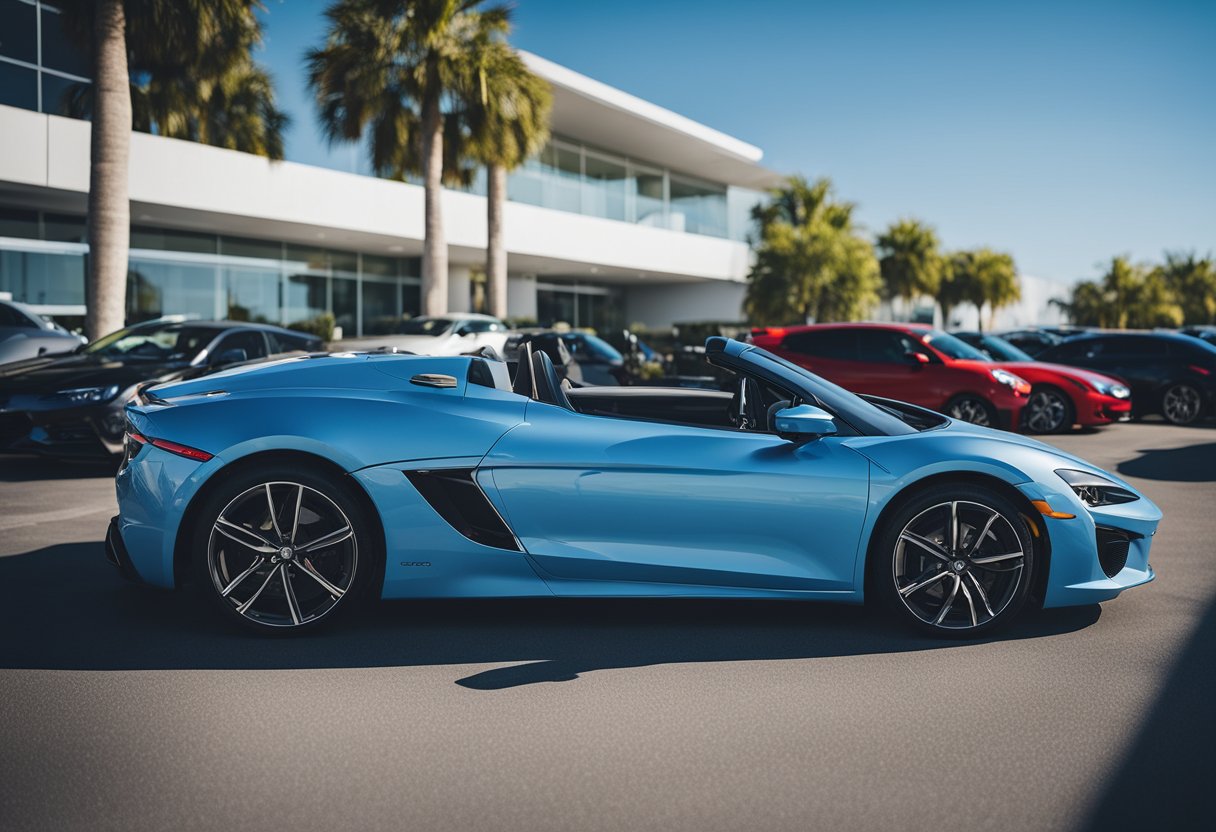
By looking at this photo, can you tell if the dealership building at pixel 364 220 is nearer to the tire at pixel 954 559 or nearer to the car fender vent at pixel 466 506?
the car fender vent at pixel 466 506

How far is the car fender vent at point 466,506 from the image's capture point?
4.20 metres

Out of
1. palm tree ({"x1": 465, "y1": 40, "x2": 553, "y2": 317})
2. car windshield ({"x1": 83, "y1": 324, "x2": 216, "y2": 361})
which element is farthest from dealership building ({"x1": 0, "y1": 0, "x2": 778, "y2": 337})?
car windshield ({"x1": 83, "y1": 324, "x2": 216, "y2": 361})

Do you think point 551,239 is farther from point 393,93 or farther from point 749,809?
point 749,809

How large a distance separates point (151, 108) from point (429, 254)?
8.27m

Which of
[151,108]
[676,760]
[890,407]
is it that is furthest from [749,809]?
[151,108]

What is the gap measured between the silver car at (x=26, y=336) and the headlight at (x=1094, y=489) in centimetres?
1158

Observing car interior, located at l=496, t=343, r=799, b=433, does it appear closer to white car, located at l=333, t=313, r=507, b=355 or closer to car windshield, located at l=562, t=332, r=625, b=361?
white car, located at l=333, t=313, r=507, b=355

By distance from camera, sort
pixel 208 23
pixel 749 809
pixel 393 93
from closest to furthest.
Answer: pixel 749 809, pixel 208 23, pixel 393 93

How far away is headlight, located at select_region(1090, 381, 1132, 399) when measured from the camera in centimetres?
1395

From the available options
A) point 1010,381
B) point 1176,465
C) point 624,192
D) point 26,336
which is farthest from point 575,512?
point 624,192

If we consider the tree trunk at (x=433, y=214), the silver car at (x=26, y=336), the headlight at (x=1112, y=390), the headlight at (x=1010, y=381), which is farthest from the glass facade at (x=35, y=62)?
the headlight at (x=1112, y=390)

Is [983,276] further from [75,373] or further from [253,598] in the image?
[253,598]

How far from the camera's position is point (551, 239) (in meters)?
35.0

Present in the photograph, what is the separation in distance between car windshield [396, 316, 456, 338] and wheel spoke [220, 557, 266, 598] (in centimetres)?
1379
